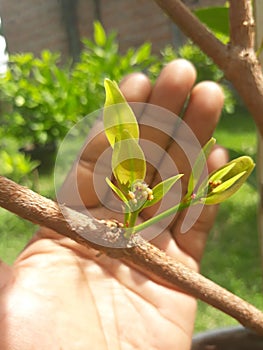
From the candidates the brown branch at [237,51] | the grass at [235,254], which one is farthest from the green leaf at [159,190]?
the grass at [235,254]

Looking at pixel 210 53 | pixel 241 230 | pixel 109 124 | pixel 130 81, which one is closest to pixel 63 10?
pixel 241 230

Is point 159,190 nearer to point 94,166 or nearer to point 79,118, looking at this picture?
point 94,166

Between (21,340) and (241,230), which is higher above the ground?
(21,340)

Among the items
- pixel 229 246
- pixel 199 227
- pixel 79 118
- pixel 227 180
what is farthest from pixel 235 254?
pixel 227 180

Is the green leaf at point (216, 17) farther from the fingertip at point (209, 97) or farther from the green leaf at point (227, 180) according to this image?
the green leaf at point (227, 180)

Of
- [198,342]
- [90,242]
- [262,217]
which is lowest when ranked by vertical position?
[198,342]

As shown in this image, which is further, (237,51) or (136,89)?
(136,89)

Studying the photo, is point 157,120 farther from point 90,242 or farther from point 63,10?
point 63,10
